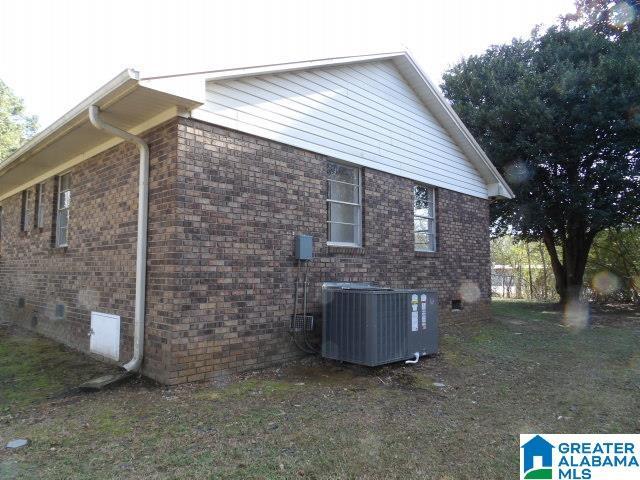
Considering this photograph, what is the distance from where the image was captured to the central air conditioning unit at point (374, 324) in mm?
6289

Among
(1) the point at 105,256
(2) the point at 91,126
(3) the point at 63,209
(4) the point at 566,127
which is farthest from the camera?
(4) the point at 566,127

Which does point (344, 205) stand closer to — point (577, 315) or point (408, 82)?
point (408, 82)

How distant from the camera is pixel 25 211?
1069 cm

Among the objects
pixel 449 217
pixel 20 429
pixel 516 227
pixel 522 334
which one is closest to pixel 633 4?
pixel 516 227

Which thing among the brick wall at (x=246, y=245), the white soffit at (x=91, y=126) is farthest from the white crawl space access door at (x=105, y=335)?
the white soffit at (x=91, y=126)

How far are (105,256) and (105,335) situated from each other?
1.19 meters

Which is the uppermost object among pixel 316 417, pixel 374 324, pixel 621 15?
pixel 621 15

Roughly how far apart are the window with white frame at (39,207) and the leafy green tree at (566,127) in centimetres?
1348

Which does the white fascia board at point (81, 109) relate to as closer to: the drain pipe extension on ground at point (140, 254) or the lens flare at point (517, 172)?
the drain pipe extension on ground at point (140, 254)

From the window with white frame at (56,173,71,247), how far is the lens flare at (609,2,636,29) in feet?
61.3

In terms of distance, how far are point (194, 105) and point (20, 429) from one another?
154 inches

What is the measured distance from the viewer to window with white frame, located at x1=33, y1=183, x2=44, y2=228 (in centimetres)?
987

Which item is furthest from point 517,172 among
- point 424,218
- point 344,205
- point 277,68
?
point 277,68

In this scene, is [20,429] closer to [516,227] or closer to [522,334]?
[522,334]
